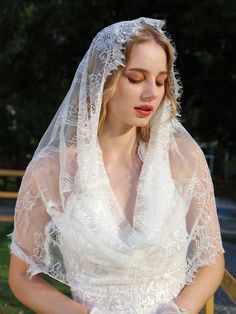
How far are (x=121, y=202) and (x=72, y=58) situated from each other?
11673 mm

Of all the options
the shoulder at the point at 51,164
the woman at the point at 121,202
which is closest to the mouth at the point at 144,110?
the woman at the point at 121,202

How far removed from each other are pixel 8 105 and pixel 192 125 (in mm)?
4161

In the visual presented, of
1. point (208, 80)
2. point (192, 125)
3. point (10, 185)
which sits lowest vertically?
point (10, 185)

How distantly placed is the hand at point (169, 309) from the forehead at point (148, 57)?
60 centimetres

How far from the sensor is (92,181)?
1671 mm

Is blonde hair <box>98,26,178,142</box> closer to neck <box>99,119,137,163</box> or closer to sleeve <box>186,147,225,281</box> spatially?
neck <box>99,119,137,163</box>

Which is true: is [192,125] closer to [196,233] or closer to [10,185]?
[10,185]

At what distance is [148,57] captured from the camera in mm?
1621

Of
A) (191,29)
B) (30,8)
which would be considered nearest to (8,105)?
(30,8)

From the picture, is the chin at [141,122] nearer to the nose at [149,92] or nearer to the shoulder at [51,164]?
the nose at [149,92]

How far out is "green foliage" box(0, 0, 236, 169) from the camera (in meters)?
12.1

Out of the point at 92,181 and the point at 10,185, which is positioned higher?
the point at 92,181

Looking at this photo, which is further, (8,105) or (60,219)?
(8,105)

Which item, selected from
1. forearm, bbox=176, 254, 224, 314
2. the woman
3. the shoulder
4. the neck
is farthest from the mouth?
forearm, bbox=176, 254, 224, 314
